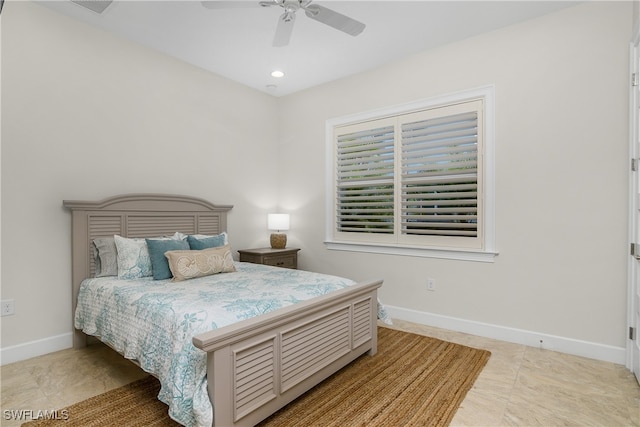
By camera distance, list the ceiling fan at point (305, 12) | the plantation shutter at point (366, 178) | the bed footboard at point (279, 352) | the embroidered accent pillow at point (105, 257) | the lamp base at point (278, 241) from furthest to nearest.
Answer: the lamp base at point (278, 241)
the plantation shutter at point (366, 178)
the embroidered accent pillow at point (105, 257)
the ceiling fan at point (305, 12)
the bed footboard at point (279, 352)

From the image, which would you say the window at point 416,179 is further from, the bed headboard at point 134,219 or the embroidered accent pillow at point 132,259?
the embroidered accent pillow at point 132,259

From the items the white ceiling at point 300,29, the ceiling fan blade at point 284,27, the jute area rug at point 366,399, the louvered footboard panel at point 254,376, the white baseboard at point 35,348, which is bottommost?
the jute area rug at point 366,399

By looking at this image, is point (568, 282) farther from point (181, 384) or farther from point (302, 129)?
point (302, 129)

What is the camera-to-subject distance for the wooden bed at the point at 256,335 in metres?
1.71

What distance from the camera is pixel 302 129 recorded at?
468cm

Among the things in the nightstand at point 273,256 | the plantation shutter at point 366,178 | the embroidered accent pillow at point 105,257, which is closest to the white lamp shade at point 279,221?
the nightstand at point 273,256

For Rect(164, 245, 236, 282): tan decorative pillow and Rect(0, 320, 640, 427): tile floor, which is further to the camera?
Rect(164, 245, 236, 282): tan decorative pillow

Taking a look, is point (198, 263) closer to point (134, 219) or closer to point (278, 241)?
point (134, 219)

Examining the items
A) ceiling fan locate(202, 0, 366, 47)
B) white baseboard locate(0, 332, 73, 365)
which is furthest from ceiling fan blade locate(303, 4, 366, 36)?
white baseboard locate(0, 332, 73, 365)

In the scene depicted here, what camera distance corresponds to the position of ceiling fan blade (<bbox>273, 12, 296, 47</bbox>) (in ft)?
7.98

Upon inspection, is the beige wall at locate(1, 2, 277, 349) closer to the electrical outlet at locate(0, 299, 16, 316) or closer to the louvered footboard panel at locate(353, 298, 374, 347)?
the electrical outlet at locate(0, 299, 16, 316)

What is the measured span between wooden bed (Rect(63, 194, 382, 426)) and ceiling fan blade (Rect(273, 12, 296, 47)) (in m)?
1.91

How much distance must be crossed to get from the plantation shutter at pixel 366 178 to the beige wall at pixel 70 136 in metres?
1.50

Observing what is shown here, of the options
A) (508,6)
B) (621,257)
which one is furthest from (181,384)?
(508,6)
